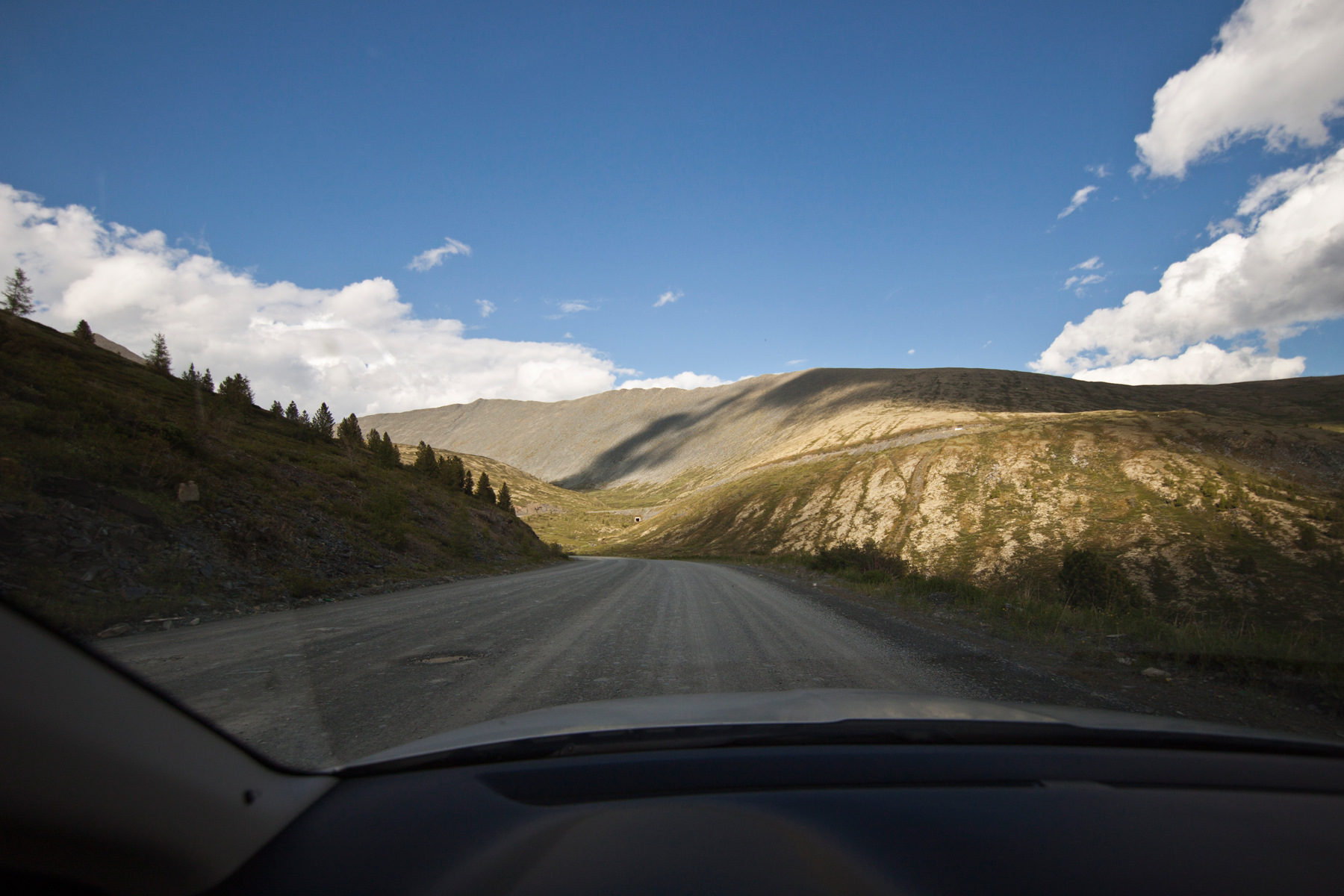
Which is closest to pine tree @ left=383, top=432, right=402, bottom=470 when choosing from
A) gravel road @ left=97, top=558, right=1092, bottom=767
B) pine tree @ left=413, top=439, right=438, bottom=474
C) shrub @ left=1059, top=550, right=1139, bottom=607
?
pine tree @ left=413, top=439, right=438, bottom=474

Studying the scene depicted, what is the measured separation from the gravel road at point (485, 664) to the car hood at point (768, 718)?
56.1 inches

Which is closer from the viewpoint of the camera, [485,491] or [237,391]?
[237,391]

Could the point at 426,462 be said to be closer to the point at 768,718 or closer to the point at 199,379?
the point at 199,379

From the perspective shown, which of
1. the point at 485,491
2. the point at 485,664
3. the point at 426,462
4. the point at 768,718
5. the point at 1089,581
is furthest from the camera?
the point at 485,491

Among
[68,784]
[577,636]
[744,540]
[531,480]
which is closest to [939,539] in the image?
[744,540]

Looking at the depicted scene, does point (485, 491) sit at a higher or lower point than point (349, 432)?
lower

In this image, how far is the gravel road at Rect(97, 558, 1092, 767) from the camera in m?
4.69

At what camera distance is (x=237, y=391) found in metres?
38.8

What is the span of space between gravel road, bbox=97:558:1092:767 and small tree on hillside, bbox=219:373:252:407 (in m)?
34.1

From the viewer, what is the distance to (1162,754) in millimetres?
2291

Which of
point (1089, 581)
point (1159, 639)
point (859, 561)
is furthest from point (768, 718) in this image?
point (859, 561)

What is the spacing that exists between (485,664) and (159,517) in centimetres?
1098

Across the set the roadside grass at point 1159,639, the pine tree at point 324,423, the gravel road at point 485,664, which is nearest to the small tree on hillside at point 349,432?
the pine tree at point 324,423

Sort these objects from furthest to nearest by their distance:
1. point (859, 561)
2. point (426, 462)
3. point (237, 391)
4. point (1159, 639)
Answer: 1. point (426, 462)
2. point (237, 391)
3. point (859, 561)
4. point (1159, 639)
